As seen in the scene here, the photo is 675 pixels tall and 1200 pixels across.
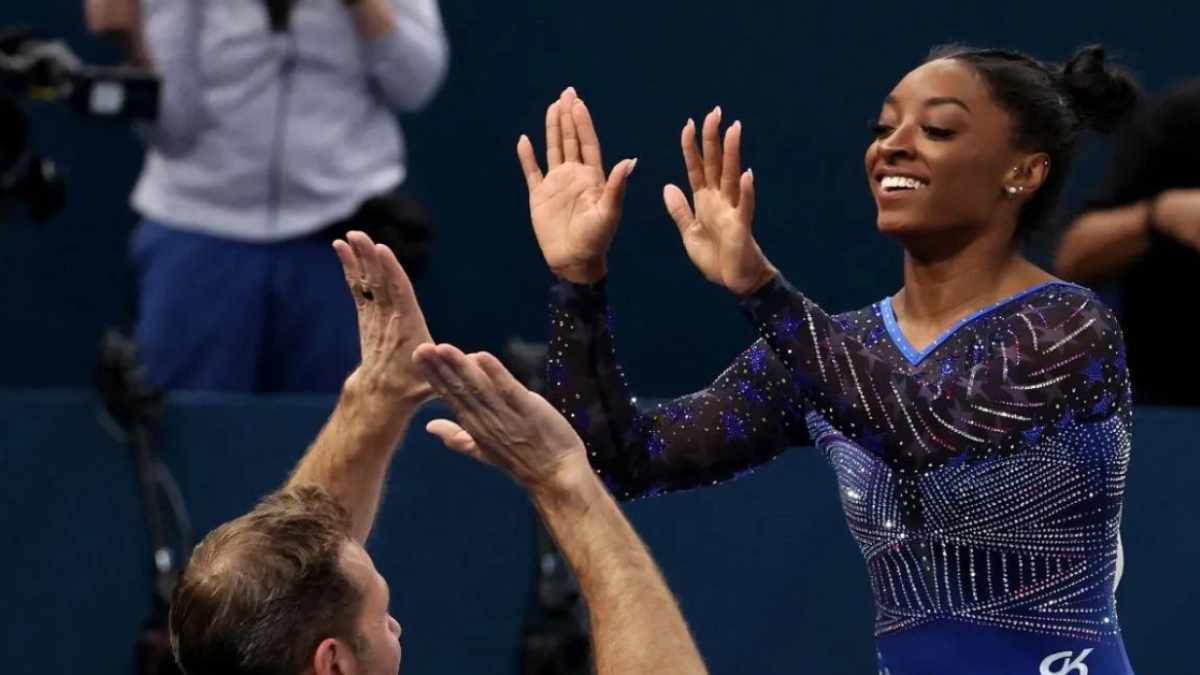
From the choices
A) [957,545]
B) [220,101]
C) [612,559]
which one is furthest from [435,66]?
[612,559]

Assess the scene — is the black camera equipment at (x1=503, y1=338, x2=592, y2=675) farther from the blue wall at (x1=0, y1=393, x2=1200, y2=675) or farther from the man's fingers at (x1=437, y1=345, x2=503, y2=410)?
the man's fingers at (x1=437, y1=345, x2=503, y2=410)

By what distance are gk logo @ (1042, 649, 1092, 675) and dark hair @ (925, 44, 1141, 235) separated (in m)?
0.53

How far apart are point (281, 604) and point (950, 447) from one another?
851 millimetres

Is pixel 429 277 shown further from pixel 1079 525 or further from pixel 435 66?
pixel 1079 525

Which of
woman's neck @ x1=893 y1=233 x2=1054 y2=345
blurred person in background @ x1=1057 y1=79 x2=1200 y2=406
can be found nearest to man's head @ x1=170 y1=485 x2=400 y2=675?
woman's neck @ x1=893 y1=233 x2=1054 y2=345

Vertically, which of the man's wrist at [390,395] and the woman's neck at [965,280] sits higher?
the woman's neck at [965,280]

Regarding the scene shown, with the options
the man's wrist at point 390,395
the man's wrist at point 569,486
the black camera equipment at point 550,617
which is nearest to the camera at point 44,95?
the black camera equipment at point 550,617

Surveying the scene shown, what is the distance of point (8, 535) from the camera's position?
4199 millimetres

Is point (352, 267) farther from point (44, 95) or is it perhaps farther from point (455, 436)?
point (44, 95)

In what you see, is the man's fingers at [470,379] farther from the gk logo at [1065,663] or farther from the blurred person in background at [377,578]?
the gk logo at [1065,663]

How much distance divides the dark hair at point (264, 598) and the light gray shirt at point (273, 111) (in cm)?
235

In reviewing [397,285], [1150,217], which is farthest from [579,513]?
[1150,217]

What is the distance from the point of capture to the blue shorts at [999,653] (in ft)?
8.87

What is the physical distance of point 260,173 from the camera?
457 centimetres
